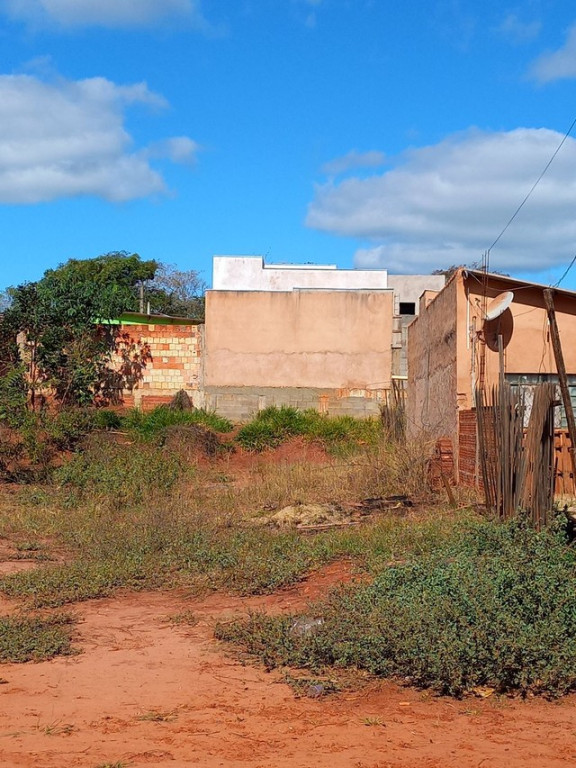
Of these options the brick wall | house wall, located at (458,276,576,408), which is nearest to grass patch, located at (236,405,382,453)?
the brick wall

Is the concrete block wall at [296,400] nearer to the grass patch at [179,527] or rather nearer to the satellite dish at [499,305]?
the grass patch at [179,527]

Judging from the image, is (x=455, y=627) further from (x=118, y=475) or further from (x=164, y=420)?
(x=164, y=420)

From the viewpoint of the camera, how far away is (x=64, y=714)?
5191 mm

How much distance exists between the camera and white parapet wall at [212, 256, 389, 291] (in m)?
36.2

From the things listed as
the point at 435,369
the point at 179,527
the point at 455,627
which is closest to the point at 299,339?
the point at 435,369

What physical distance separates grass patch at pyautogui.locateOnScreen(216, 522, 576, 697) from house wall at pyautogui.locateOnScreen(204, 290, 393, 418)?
17.1 meters

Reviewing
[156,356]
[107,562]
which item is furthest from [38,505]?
[156,356]

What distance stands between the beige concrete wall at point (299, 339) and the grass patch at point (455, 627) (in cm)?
1715

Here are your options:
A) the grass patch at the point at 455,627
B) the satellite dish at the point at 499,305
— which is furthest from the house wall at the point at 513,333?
the grass patch at the point at 455,627

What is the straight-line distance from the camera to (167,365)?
963 inches

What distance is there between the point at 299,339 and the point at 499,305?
11414mm

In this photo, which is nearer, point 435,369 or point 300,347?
point 435,369

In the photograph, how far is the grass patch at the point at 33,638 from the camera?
6.32 m

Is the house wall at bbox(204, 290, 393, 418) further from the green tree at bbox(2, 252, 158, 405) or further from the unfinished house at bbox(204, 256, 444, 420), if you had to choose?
the green tree at bbox(2, 252, 158, 405)
